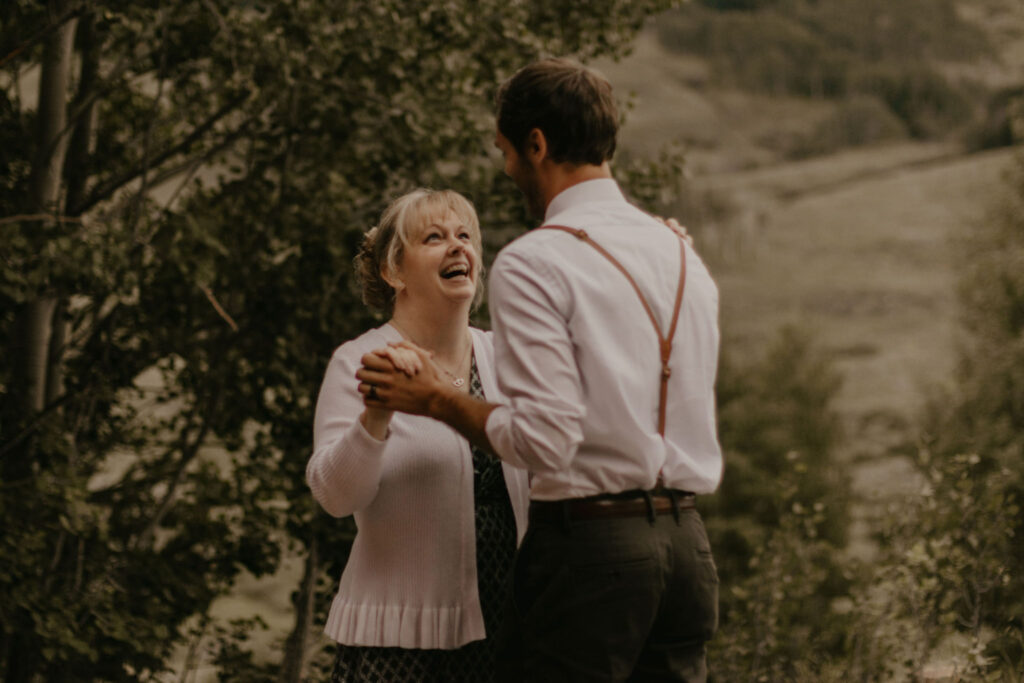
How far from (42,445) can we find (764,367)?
33574 mm

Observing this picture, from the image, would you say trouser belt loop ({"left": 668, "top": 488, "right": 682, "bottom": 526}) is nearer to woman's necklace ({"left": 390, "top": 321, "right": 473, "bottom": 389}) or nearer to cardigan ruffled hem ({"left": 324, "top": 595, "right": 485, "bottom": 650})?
cardigan ruffled hem ({"left": 324, "top": 595, "right": 485, "bottom": 650})

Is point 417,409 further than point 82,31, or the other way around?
point 82,31

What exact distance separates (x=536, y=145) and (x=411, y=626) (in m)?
1.19

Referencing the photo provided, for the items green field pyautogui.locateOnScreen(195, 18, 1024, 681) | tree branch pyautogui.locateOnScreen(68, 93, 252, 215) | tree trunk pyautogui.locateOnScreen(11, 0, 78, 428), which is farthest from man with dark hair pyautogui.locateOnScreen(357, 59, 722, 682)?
green field pyautogui.locateOnScreen(195, 18, 1024, 681)

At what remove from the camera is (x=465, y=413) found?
2184mm

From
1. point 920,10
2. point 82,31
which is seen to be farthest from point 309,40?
point 920,10

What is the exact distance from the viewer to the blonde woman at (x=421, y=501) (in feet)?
8.73

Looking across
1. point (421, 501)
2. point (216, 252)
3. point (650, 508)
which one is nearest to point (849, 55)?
point (216, 252)

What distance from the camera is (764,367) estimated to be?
122ft

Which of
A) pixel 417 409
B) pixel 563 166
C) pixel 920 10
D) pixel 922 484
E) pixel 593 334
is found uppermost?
pixel 563 166

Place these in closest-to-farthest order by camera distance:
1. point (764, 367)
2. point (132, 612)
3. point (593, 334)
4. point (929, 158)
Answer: point (593, 334)
point (132, 612)
point (764, 367)
point (929, 158)

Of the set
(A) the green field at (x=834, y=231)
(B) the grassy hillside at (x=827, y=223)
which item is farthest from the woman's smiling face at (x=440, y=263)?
(B) the grassy hillside at (x=827, y=223)

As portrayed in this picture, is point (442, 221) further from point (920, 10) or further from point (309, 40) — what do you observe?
point (920, 10)

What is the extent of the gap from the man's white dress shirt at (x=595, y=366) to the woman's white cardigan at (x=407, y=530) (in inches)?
24.3
